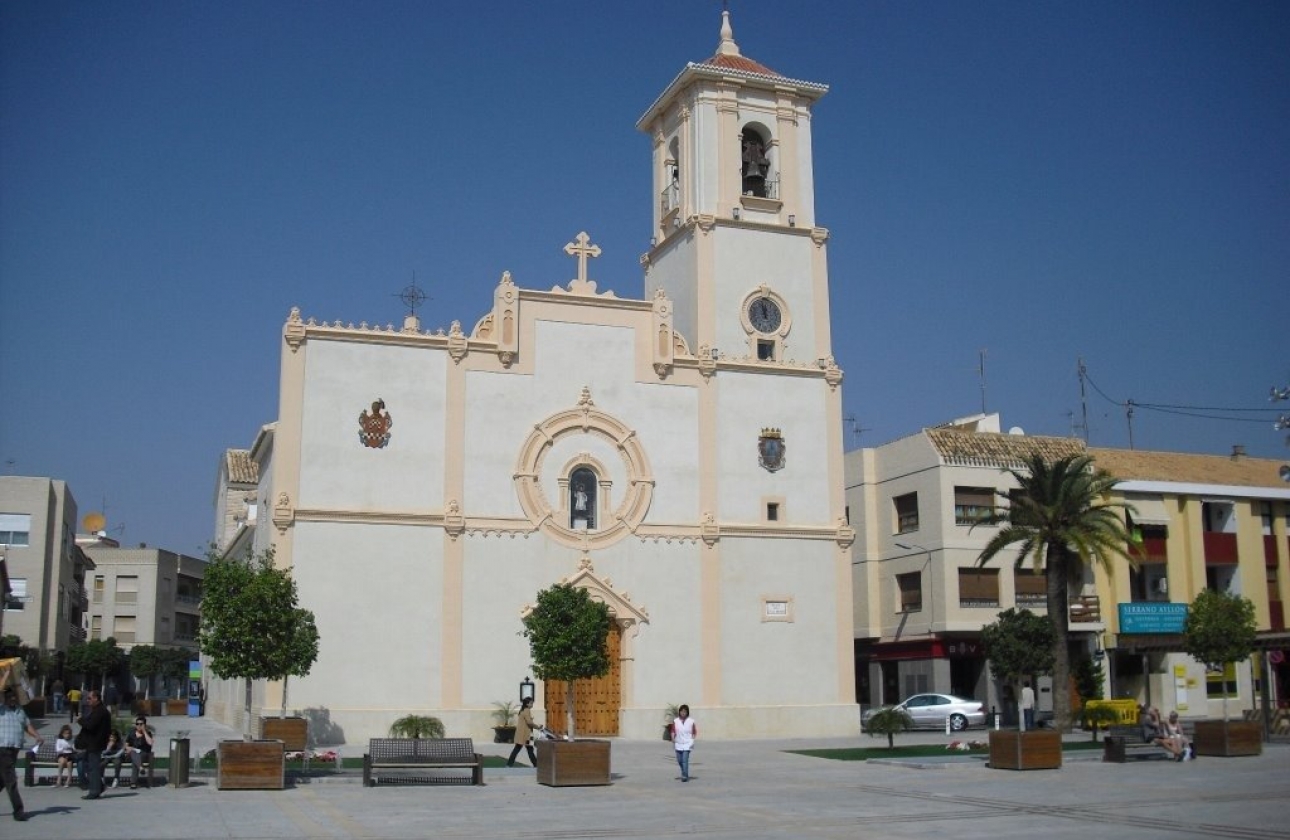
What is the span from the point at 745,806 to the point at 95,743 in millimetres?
9988

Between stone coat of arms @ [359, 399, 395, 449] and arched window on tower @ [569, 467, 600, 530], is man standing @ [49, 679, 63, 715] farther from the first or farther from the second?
arched window on tower @ [569, 467, 600, 530]

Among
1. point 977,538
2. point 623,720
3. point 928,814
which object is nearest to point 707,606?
point 623,720

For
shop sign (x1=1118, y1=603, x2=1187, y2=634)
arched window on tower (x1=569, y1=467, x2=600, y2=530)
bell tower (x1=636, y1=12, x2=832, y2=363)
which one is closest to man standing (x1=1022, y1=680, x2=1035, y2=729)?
bell tower (x1=636, y1=12, x2=832, y2=363)

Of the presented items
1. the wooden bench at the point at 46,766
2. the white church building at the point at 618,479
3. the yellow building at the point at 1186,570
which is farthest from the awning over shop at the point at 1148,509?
the wooden bench at the point at 46,766

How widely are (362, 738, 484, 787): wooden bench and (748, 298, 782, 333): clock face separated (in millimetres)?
20896

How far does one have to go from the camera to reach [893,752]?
1236 inches

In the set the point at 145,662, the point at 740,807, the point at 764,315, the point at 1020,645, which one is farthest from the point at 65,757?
the point at 145,662

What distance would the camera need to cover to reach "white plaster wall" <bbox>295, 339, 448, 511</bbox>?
119 feet

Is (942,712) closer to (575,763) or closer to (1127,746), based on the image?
(1127,746)

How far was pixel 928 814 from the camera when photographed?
1914cm

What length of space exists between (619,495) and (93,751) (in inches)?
784

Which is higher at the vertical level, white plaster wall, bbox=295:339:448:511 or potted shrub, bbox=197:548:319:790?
white plaster wall, bbox=295:339:448:511

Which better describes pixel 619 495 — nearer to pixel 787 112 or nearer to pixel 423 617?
pixel 423 617

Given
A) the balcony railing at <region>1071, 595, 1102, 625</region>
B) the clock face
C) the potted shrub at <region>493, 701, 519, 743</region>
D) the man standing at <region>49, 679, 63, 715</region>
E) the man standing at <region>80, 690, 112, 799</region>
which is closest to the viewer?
the man standing at <region>80, 690, 112, 799</region>
